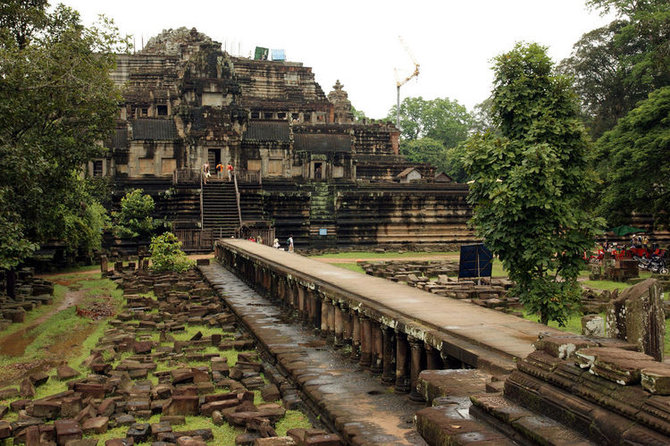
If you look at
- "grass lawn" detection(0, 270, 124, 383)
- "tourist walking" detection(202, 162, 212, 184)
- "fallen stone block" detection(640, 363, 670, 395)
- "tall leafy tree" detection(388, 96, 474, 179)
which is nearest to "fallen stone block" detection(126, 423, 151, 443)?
"grass lawn" detection(0, 270, 124, 383)

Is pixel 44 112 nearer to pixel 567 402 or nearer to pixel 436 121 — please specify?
pixel 567 402

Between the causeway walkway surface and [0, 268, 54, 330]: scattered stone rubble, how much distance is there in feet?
23.1

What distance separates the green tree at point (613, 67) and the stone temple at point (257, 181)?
10.8m

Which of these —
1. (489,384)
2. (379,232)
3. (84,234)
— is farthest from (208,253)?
(489,384)

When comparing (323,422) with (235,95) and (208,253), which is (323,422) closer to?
(208,253)

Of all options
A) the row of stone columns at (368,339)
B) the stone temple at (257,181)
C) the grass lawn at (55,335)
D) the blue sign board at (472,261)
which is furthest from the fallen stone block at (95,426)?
the stone temple at (257,181)

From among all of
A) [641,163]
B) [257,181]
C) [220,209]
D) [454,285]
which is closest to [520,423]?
[454,285]

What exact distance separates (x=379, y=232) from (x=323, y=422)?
27.7m

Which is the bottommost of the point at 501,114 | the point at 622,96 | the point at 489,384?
the point at 489,384

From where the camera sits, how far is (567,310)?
1151cm

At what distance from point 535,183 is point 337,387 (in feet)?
19.9

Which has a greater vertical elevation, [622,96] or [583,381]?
[622,96]

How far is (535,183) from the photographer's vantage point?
36.0 feet

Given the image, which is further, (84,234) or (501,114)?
(84,234)
